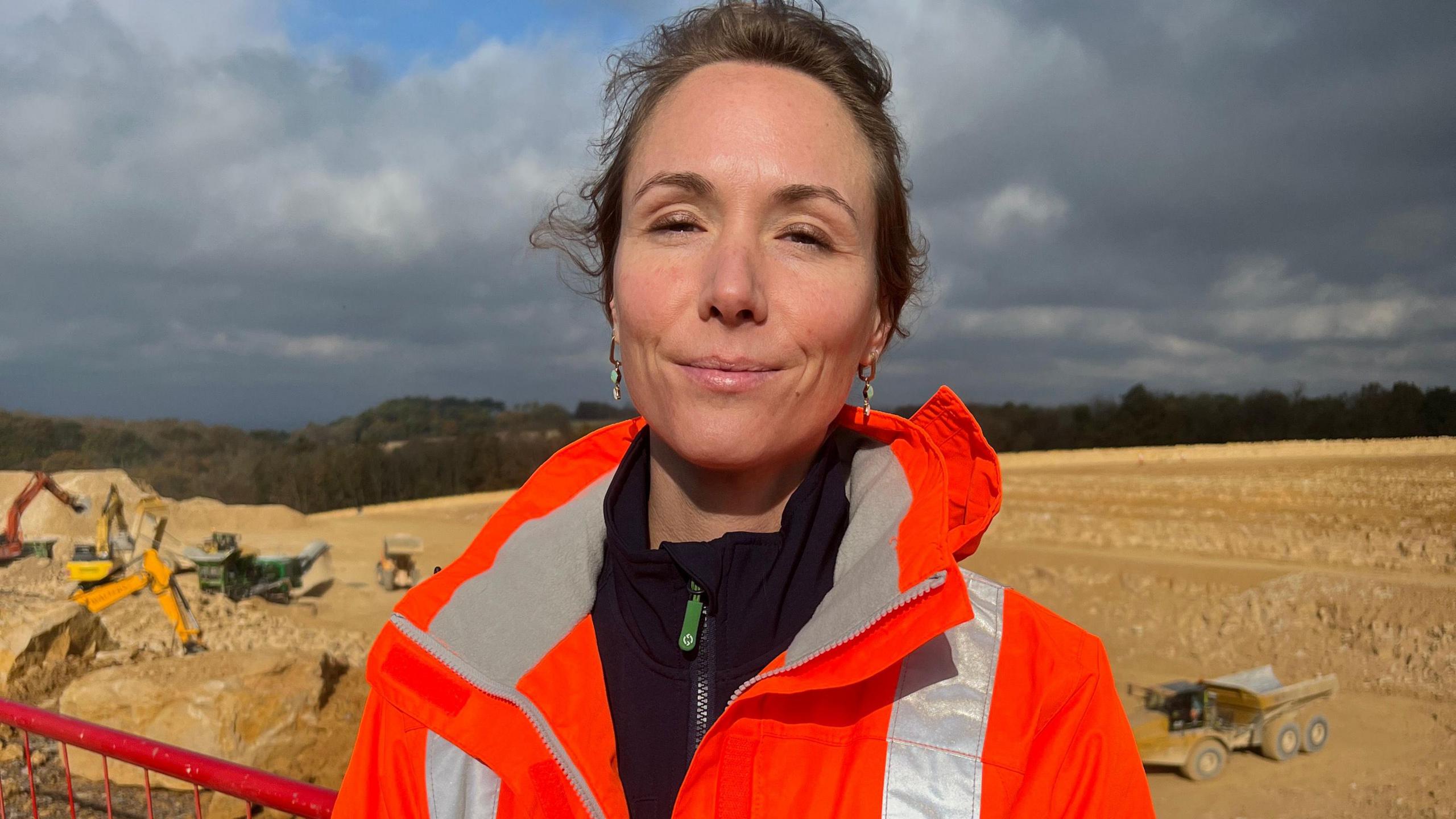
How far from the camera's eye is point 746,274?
1217mm

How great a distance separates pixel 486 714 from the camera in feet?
4.15

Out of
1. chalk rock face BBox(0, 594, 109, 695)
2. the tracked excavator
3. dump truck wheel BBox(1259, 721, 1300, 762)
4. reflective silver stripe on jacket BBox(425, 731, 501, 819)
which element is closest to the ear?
reflective silver stripe on jacket BBox(425, 731, 501, 819)

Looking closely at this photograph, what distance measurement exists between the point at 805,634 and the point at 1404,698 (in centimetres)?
1563

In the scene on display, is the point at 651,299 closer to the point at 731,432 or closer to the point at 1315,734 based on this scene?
the point at 731,432

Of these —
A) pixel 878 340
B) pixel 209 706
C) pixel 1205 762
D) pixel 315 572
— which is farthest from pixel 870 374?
pixel 315 572

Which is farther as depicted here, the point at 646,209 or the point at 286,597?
the point at 286,597

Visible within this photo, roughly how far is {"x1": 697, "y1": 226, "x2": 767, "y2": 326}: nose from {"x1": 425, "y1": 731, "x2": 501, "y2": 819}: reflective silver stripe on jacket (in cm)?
71

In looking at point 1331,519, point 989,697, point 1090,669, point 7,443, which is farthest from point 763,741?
point 7,443

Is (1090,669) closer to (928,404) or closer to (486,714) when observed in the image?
(928,404)

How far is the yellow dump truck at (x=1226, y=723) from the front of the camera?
32.6ft

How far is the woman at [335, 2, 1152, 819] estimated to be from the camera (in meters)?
1.15

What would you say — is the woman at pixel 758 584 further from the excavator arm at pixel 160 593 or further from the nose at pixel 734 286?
the excavator arm at pixel 160 593

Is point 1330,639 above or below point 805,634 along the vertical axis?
below

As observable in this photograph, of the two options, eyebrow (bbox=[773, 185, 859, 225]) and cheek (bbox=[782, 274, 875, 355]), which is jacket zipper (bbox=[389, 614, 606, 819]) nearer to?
cheek (bbox=[782, 274, 875, 355])
